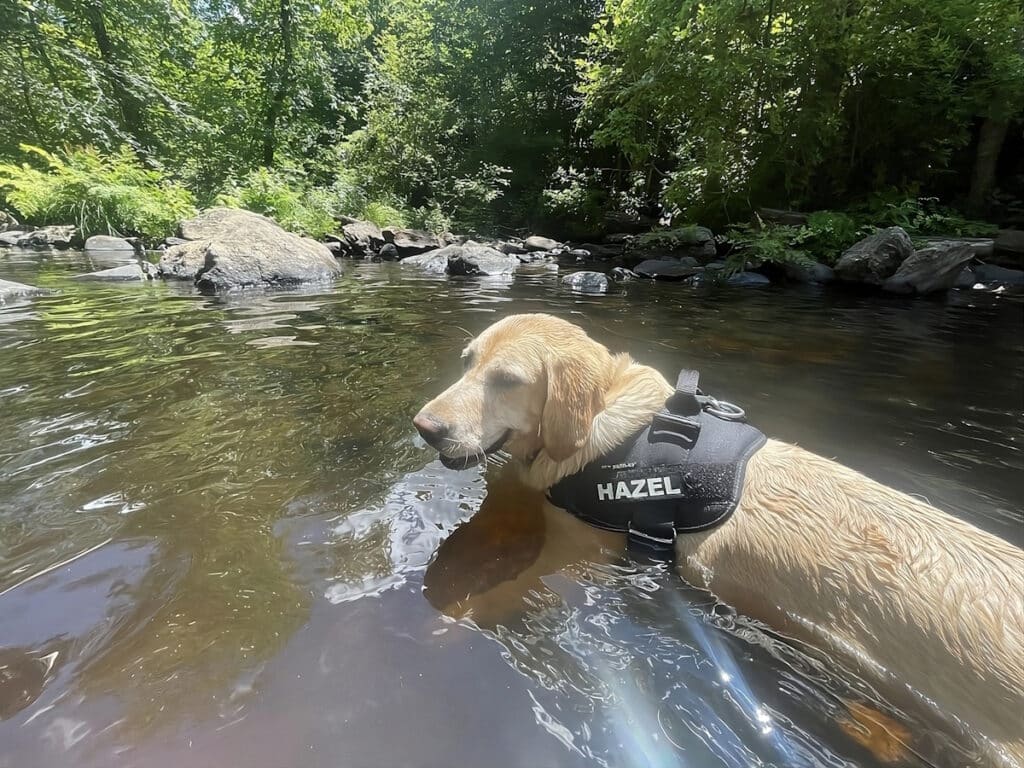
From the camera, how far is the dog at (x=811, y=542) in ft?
6.21

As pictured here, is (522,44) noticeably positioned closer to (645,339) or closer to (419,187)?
(419,187)

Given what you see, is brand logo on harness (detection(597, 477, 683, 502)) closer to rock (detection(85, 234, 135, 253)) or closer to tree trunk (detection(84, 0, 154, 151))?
rock (detection(85, 234, 135, 253))

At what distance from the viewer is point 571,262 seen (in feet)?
64.8

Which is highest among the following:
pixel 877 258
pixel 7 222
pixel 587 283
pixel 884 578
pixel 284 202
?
pixel 284 202

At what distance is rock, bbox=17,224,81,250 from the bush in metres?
0.41

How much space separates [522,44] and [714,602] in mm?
33483

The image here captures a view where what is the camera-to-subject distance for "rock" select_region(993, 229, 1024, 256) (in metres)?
15.0

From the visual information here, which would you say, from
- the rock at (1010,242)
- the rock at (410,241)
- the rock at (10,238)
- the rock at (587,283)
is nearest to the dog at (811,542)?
the rock at (587,283)

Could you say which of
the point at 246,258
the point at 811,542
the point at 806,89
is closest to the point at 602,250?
the point at 806,89

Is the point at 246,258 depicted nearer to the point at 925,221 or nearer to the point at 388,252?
the point at 388,252

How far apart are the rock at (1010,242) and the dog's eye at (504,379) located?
1879 cm

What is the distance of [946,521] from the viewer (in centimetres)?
228

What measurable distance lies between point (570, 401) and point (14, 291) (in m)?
11.1

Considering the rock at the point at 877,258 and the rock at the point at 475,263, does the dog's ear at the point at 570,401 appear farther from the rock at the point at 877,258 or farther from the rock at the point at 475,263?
the rock at the point at 877,258
